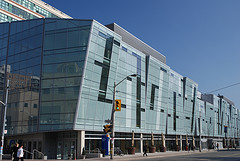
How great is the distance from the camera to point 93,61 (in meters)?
36.8

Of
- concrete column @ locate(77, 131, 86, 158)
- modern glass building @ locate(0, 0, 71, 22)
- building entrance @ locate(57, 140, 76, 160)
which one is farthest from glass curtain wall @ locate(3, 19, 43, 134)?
modern glass building @ locate(0, 0, 71, 22)

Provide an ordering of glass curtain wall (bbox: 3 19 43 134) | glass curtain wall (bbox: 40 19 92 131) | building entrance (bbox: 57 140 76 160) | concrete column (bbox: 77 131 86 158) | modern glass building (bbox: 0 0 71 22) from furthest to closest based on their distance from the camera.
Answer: modern glass building (bbox: 0 0 71 22)
glass curtain wall (bbox: 3 19 43 134)
building entrance (bbox: 57 140 76 160)
glass curtain wall (bbox: 40 19 92 131)
concrete column (bbox: 77 131 86 158)

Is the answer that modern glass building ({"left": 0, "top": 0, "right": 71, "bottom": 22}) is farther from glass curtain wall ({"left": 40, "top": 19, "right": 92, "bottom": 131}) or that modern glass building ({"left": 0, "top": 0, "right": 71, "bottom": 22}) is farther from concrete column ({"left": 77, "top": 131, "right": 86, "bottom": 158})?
concrete column ({"left": 77, "top": 131, "right": 86, "bottom": 158})

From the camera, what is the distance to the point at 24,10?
216ft

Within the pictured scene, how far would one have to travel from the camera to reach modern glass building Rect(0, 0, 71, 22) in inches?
2404

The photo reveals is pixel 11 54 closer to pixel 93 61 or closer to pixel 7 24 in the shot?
pixel 7 24

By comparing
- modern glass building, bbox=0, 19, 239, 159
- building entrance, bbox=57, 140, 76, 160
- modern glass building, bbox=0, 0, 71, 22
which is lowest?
building entrance, bbox=57, 140, 76, 160

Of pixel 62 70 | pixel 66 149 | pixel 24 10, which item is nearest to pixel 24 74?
pixel 62 70

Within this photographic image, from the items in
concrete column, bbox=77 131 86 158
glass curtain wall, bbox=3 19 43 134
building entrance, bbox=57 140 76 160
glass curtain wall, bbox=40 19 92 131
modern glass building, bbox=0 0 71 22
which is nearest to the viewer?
concrete column, bbox=77 131 86 158

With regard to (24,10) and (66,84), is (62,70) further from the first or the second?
(24,10)

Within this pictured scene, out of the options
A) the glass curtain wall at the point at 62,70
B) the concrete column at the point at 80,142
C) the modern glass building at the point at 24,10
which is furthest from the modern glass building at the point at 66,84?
the modern glass building at the point at 24,10

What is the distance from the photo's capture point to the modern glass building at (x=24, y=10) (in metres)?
61.1

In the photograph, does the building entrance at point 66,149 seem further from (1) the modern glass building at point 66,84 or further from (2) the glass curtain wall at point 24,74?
(2) the glass curtain wall at point 24,74

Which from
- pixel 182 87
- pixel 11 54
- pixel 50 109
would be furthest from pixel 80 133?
pixel 182 87
